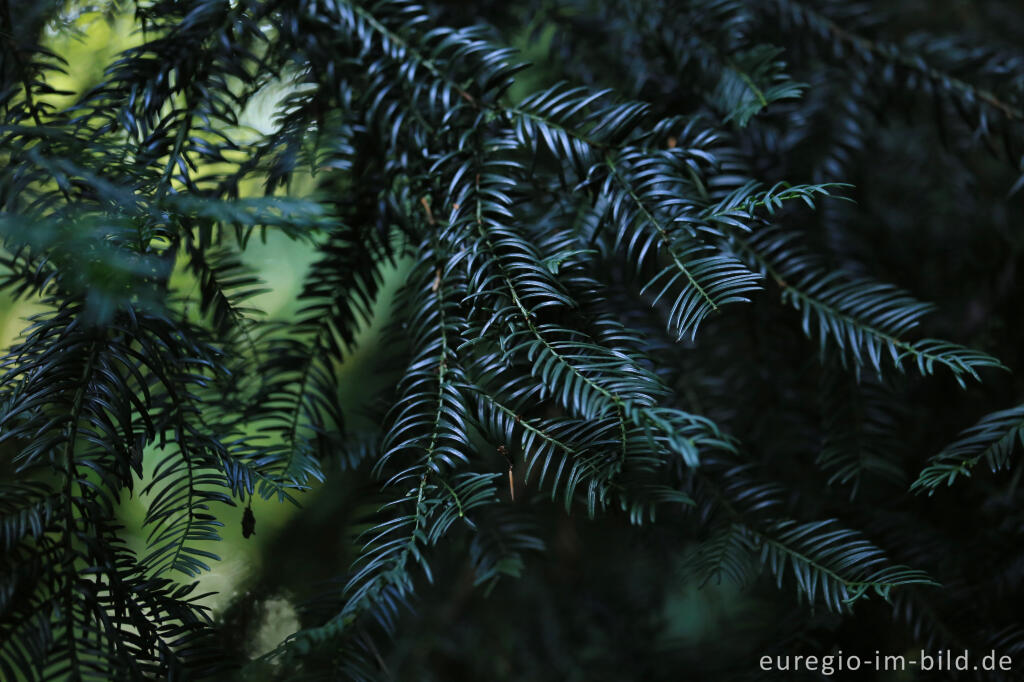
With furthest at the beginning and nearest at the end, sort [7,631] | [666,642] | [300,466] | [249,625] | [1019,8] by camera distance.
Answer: [1019,8] < [666,642] < [249,625] < [300,466] < [7,631]

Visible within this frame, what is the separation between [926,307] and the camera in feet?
1.55

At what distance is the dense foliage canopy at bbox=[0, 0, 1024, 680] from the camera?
1.24ft

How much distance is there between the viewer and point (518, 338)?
15.7 inches

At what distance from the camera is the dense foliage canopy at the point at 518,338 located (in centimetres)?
38

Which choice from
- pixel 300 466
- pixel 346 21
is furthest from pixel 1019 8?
pixel 300 466

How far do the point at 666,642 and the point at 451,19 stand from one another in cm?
70

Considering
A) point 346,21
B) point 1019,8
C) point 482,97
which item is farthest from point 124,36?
point 1019,8

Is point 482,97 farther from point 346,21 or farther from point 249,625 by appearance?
point 249,625

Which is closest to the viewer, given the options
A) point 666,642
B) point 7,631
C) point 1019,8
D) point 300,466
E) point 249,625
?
point 7,631

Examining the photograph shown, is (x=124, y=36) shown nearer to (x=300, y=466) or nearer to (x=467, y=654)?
(x=300, y=466)

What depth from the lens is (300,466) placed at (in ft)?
1.49

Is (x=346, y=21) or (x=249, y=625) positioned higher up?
(x=346, y=21)

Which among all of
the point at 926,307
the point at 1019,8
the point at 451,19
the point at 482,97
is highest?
the point at 1019,8

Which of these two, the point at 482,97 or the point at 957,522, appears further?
the point at 957,522
